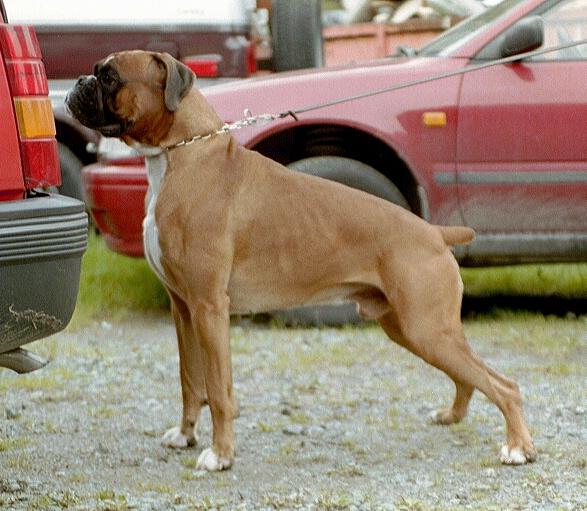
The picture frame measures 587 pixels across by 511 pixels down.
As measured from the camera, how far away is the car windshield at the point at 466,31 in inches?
283

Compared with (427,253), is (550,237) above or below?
below

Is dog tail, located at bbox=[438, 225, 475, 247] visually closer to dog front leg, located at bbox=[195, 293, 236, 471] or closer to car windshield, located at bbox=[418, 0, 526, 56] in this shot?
dog front leg, located at bbox=[195, 293, 236, 471]

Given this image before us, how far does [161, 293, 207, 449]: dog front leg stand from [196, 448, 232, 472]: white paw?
1.12 feet

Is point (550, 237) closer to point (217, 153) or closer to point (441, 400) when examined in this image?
point (441, 400)

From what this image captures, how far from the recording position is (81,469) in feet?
15.6

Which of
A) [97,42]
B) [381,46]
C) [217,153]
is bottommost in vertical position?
[381,46]

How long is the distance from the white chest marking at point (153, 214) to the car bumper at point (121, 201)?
2.35m

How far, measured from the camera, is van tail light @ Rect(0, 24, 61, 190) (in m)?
4.05

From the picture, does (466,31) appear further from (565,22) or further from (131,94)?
(131,94)

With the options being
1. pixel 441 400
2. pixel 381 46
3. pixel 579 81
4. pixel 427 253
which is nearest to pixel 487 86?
pixel 579 81

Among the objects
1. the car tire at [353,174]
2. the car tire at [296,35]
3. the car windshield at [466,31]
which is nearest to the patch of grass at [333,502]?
the car tire at [353,174]

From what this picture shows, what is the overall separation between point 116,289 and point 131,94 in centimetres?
369

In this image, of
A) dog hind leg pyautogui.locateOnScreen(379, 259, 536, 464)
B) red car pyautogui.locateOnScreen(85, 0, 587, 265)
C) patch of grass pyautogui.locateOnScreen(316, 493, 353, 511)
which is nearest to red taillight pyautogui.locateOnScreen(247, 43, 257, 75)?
red car pyautogui.locateOnScreen(85, 0, 587, 265)

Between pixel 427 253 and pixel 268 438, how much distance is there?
957mm
